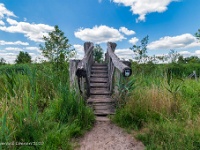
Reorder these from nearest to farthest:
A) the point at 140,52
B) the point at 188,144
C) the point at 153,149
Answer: the point at 188,144 → the point at 153,149 → the point at 140,52

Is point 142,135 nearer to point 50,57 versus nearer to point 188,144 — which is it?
point 188,144

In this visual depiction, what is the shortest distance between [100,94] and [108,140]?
2148 millimetres

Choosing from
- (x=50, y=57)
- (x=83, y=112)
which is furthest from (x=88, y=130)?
(x=50, y=57)

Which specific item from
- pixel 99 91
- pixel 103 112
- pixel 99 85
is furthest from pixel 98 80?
pixel 103 112

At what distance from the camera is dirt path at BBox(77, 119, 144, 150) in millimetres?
3057

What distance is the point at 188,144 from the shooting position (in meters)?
2.61

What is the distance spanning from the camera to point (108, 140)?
329cm

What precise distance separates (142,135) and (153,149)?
1.47ft

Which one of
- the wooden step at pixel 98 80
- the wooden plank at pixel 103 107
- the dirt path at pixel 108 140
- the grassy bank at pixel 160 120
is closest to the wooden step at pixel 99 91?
the wooden step at pixel 98 80

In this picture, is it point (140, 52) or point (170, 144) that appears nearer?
point (170, 144)

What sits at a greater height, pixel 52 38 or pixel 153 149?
pixel 52 38

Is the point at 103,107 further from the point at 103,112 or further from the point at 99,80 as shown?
the point at 99,80

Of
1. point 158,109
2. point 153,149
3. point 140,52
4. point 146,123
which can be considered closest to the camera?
point 153,149

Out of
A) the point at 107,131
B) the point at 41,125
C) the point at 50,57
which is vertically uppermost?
the point at 50,57
